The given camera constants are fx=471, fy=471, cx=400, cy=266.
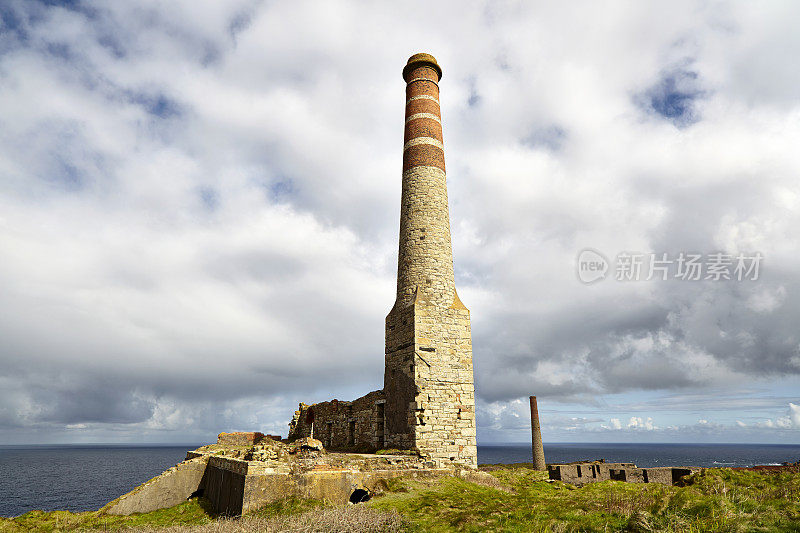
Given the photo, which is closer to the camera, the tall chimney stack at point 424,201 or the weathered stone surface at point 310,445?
the weathered stone surface at point 310,445

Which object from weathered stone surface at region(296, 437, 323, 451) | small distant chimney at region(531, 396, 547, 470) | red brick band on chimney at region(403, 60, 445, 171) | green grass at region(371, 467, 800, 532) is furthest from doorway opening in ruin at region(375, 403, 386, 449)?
small distant chimney at region(531, 396, 547, 470)

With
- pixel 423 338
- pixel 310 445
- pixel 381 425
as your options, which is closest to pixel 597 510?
pixel 310 445

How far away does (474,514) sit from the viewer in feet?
32.4

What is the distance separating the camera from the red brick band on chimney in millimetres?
20984

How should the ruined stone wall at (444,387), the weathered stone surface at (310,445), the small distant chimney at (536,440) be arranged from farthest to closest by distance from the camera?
the small distant chimney at (536,440) → the ruined stone wall at (444,387) → the weathered stone surface at (310,445)

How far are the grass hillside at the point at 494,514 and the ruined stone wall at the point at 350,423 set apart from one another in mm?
6262

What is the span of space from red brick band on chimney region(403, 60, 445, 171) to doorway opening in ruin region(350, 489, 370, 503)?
44.1ft

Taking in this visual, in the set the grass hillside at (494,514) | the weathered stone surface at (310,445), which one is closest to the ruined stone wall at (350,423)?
the weathered stone surface at (310,445)

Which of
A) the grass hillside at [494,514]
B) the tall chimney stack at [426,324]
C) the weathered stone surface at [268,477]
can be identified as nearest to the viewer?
the grass hillside at [494,514]

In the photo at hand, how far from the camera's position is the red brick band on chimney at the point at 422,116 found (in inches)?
826

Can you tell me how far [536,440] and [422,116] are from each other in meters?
21.8

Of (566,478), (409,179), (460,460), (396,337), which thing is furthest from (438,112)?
(566,478)

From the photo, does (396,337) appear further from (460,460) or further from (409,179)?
(409,179)

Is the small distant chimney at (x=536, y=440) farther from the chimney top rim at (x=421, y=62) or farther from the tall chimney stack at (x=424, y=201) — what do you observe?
the chimney top rim at (x=421, y=62)
